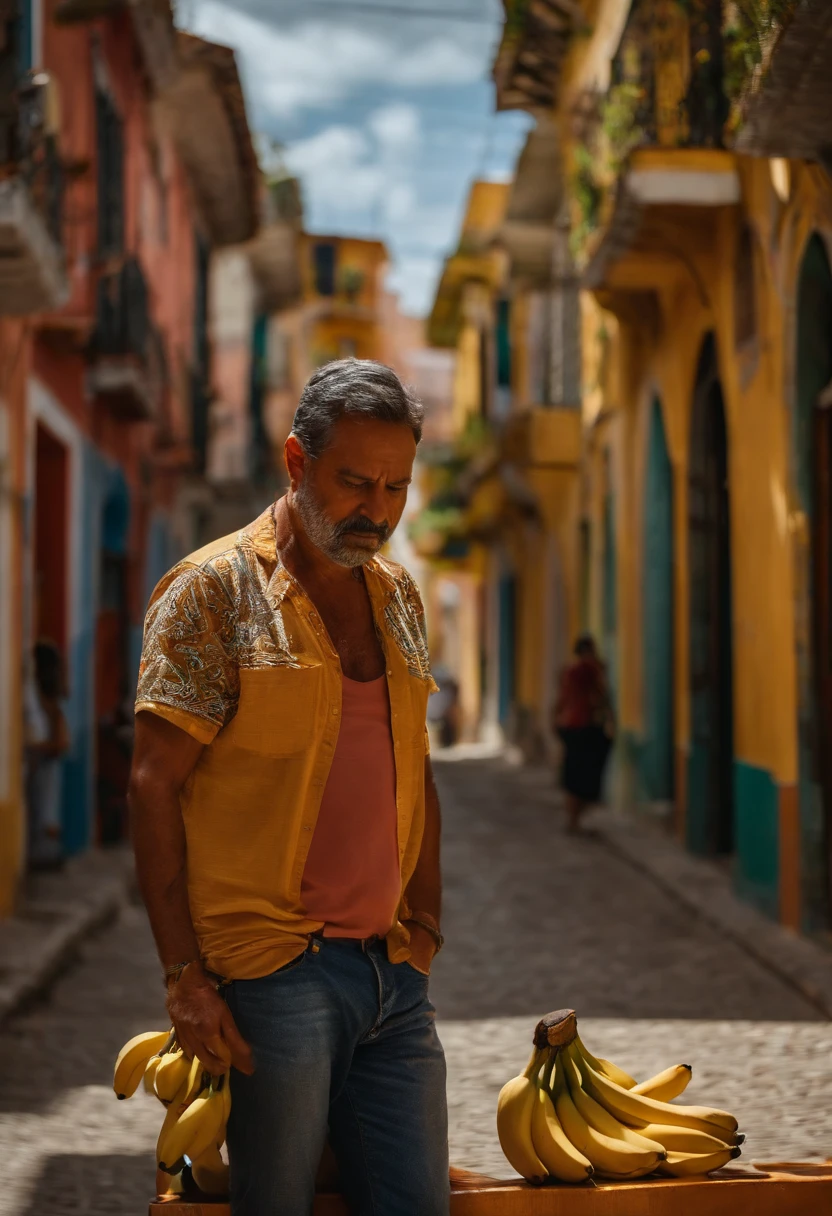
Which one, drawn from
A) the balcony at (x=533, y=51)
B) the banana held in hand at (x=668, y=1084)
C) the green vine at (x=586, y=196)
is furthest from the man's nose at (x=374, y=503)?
the balcony at (x=533, y=51)

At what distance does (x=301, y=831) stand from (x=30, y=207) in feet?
24.7

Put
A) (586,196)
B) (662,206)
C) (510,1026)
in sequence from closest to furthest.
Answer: (510,1026) < (662,206) < (586,196)

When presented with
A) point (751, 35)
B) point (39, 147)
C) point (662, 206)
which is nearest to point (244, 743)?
point (751, 35)

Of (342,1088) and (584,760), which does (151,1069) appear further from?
(584,760)

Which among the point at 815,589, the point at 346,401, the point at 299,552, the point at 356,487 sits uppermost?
the point at 346,401

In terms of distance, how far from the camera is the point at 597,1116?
3438 mm

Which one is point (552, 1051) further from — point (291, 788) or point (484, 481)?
point (484, 481)

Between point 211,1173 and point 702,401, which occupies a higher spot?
point 702,401

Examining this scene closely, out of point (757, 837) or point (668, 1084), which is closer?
point (668, 1084)

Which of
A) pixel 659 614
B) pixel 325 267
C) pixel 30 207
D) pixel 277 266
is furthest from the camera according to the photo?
pixel 325 267

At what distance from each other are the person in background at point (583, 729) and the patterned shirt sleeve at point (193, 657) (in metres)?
12.4

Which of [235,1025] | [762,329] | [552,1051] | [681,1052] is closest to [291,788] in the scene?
[235,1025]

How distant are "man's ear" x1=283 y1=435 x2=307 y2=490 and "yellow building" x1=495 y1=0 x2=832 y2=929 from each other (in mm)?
4776

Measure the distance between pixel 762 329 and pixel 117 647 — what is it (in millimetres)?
8143
